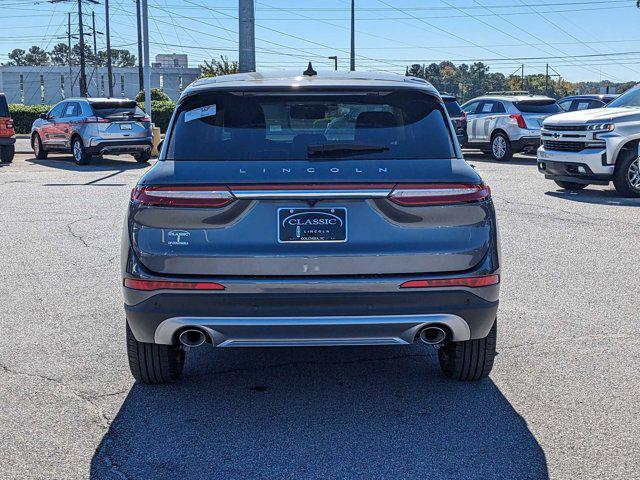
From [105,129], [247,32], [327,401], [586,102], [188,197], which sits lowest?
[327,401]

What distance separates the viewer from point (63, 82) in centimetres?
10956

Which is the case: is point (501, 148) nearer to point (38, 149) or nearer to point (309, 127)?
point (38, 149)

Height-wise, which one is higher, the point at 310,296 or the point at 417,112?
the point at 417,112

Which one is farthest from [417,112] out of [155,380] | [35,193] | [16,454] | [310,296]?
[35,193]

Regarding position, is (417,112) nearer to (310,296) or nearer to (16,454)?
(310,296)

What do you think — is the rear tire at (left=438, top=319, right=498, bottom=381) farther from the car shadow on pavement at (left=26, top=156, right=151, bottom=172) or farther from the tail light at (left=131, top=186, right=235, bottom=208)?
the car shadow on pavement at (left=26, top=156, right=151, bottom=172)

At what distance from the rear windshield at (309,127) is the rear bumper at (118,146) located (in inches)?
711

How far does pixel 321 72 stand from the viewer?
5.45 metres

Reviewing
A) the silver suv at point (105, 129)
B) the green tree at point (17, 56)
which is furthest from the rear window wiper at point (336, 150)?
the green tree at point (17, 56)

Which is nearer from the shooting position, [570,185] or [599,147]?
[599,147]

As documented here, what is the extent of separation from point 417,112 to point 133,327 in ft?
6.13

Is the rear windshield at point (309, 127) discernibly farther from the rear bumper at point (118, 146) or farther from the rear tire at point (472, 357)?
the rear bumper at point (118, 146)

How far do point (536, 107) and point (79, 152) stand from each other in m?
11.8

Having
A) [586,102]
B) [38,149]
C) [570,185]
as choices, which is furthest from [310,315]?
[586,102]
